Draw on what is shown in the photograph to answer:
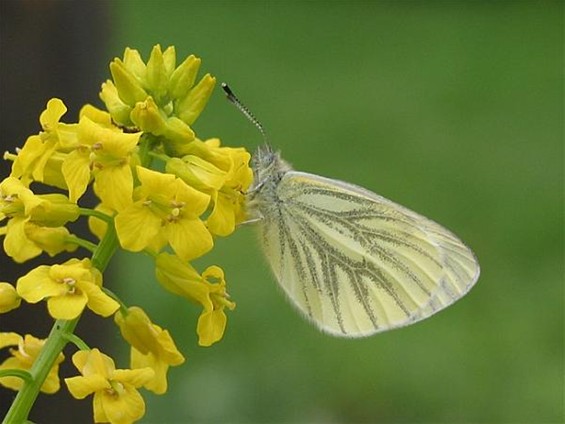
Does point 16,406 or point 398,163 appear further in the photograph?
point 398,163

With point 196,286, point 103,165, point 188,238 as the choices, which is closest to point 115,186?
point 103,165

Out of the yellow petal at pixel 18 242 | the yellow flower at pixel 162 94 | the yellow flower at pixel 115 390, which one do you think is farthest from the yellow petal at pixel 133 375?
the yellow flower at pixel 162 94

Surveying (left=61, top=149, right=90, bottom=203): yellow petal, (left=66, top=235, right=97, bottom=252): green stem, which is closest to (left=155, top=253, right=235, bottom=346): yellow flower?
(left=66, top=235, right=97, bottom=252): green stem

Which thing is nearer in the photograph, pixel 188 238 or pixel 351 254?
pixel 188 238

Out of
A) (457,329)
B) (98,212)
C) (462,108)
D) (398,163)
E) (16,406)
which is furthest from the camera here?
(462,108)

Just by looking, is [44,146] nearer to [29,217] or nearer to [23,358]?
[29,217]

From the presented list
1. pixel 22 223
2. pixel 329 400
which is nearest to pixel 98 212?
pixel 22 223

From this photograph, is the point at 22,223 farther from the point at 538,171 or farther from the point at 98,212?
the point at 538,171
